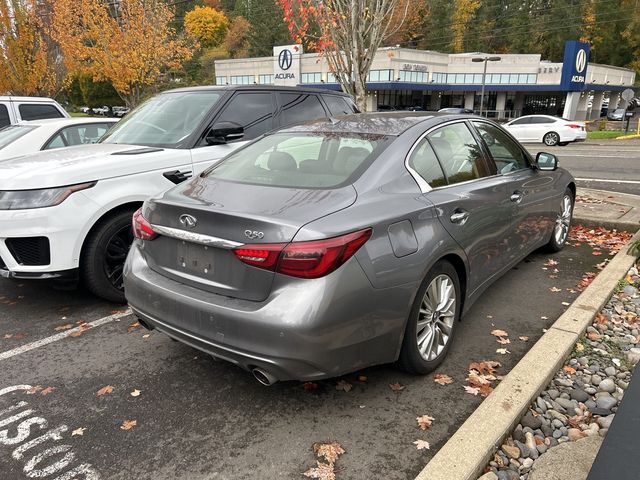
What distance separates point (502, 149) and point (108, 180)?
347 centimetres

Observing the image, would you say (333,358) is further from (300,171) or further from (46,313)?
(46,313)

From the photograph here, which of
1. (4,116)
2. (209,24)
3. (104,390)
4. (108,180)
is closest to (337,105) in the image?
(108,180)

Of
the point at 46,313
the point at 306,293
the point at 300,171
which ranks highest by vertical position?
the point at 300,171

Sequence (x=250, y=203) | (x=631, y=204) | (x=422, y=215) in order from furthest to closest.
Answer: (x=631, y=204)
(x=422, y=215)
(x=250, y=203)

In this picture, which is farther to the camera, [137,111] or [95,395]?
[137,111]

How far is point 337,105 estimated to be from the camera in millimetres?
6566

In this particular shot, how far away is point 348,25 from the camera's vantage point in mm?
8680

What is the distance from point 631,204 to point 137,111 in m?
7.43

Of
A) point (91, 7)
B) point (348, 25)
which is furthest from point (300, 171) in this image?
point (91, 7)

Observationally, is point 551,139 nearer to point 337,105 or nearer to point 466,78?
point 337,105

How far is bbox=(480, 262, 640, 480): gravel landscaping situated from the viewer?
260 centimetres

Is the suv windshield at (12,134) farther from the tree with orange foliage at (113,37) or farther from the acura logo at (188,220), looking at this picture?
the tree with orange foliage at (113,37)

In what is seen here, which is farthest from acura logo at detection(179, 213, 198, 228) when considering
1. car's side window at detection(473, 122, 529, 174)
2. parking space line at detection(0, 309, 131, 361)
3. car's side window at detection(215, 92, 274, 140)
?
car's side window at detection(473, 122, 529, 174)

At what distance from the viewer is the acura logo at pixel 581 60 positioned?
46519 mm
